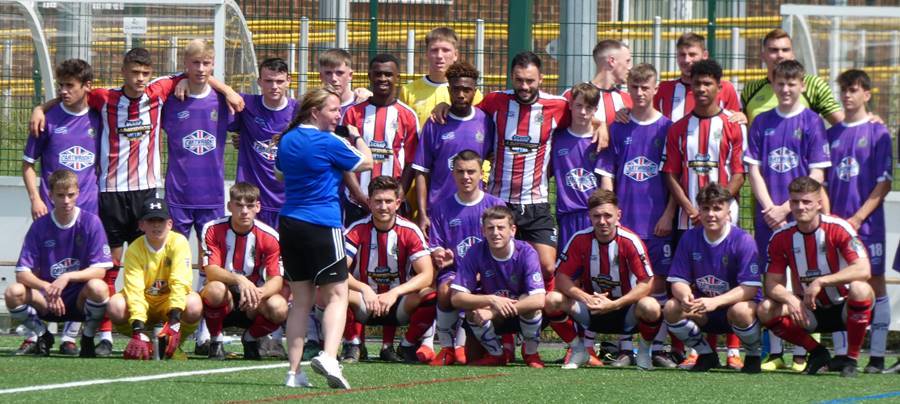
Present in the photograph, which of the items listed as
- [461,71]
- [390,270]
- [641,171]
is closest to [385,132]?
[461,71]

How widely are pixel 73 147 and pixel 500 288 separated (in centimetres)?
291

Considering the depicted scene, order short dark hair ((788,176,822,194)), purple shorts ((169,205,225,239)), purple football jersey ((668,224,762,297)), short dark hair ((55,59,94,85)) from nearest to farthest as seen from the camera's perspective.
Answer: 1. short dark hair ((788,176,822,194))
2. purple football jersey ((668,224,762,297))
3. short dark hair ((55,59,94,85))
4. purple shorts ((169,205,225,239))

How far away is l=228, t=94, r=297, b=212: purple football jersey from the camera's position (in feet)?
33.2

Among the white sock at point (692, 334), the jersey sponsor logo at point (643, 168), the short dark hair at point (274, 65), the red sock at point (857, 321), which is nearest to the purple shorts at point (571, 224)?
the jersey sponsor logo at point (643, 168)

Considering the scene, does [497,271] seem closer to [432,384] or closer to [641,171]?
[641,171]

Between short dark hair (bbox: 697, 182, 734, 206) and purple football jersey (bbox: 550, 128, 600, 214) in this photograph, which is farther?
purple football jersey (bbox: 550, 128, 600, 214)

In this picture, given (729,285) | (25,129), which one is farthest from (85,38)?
(729,285)

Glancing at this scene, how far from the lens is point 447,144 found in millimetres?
9859

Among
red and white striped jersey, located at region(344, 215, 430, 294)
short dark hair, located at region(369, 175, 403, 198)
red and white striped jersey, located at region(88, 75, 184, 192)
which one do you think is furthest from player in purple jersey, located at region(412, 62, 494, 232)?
red and white striped jersey, located at region(88, 75, 184, 192)

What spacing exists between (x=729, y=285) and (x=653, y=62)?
229cm

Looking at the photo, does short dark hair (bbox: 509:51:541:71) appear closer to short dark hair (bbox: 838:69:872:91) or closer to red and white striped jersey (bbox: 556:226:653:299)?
red and white striped jersey (bbox: 556:226:653:299)

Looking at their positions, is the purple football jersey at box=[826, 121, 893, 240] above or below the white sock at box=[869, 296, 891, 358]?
above

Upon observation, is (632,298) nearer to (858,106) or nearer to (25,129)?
(858,106)

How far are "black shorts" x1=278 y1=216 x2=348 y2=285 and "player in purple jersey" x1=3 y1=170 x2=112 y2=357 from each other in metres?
2.29
